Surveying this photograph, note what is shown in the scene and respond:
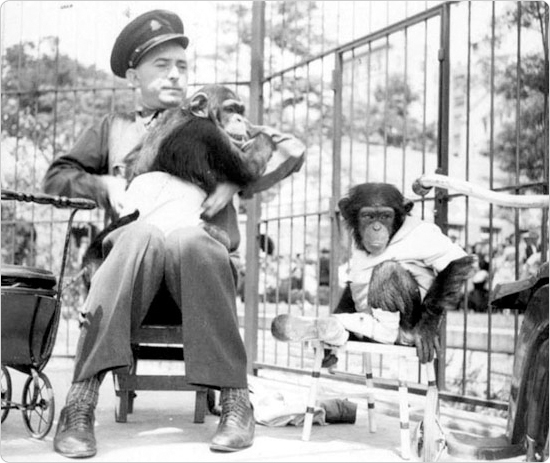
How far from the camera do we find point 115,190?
8.38ft

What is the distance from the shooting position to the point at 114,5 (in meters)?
2.96

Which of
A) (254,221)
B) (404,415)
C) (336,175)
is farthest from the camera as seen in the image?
(254,221)

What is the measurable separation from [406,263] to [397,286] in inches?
3.7

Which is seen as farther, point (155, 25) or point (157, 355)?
point (155, 25)

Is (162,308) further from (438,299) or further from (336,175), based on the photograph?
(336,175)

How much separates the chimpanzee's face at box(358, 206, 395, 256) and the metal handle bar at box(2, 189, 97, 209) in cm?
81

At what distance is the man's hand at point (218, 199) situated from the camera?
8.03ft

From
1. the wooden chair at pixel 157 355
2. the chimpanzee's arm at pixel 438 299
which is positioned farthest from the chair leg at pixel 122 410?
the chimpanzee's arm at pixel 438 299

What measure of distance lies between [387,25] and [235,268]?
1.45 meters

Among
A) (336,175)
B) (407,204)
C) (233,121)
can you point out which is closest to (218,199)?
(233,121)

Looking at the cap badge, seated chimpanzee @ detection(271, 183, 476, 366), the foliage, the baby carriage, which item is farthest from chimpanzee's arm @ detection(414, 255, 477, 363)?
the cap badge

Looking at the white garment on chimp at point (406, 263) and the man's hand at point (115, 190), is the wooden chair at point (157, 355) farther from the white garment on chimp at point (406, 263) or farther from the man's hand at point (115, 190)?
the white garment on chimp at point (406, 263)

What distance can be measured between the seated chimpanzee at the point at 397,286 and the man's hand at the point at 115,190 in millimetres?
723

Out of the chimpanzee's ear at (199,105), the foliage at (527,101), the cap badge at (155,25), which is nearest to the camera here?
the chimpanzee's ear at (199,105)
